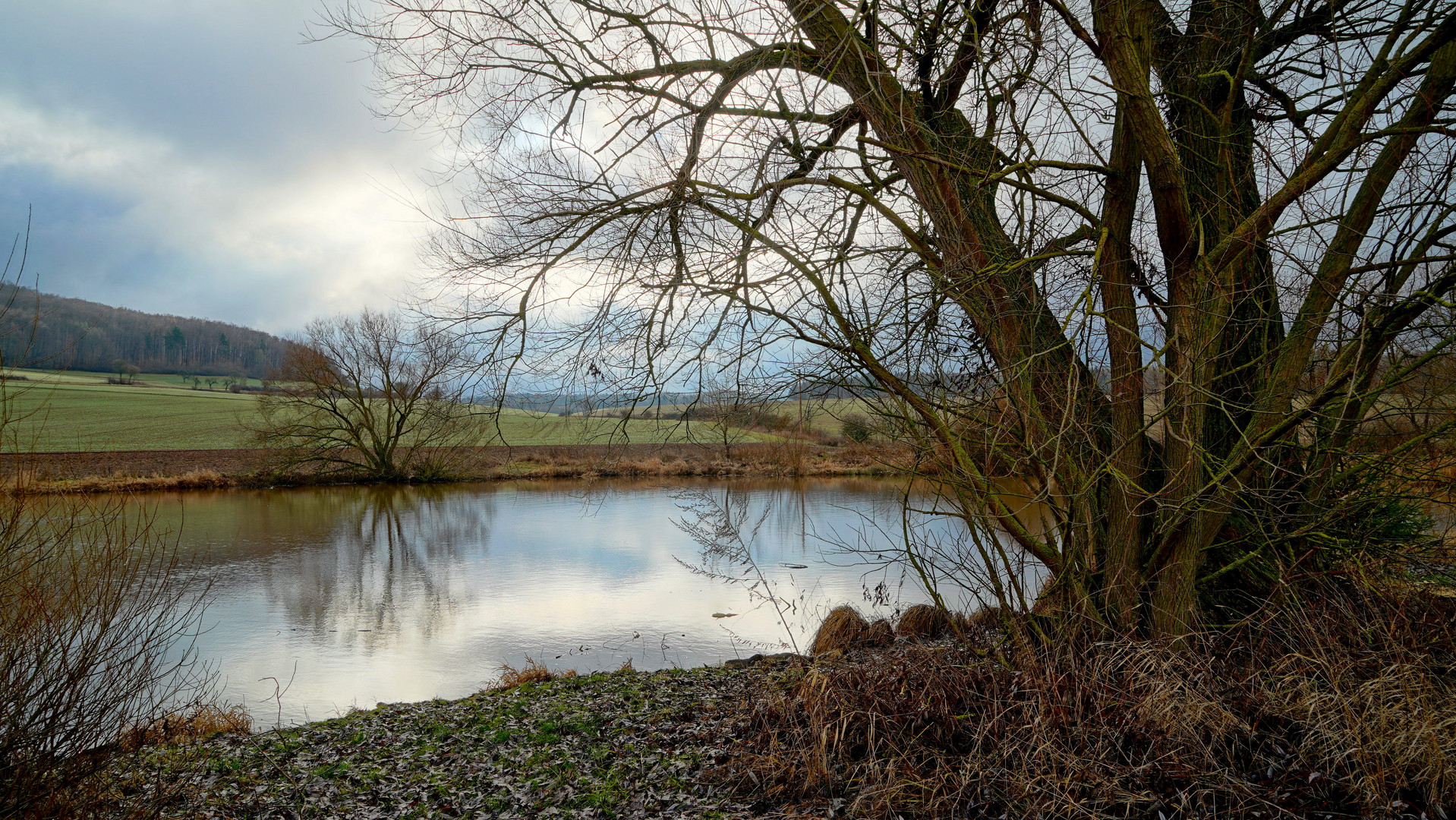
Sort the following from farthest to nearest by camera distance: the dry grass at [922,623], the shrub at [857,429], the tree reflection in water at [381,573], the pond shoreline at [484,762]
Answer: the tree reflection in water at [381,573] < the dry grass at [922,623] < the shrub at [857,429] < the pond shoreline at [484,762]

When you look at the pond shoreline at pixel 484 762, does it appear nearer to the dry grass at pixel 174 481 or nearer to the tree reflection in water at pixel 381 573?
the tree reflection in water at pixel 381 573

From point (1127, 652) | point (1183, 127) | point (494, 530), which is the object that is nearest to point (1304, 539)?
point (1127, 652)

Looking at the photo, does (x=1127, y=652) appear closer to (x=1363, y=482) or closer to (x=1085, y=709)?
(x=1085, y=709)

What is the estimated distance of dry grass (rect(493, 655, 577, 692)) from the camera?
295 inches

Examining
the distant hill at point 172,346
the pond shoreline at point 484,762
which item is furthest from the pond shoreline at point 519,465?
the distant hill at point 172,346

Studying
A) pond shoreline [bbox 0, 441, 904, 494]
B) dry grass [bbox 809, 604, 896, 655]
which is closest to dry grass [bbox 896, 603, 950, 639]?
dry grass [bbox 809, 604, 896, 655]

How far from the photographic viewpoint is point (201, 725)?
20.4 ft

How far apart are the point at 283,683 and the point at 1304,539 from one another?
9.25 metres

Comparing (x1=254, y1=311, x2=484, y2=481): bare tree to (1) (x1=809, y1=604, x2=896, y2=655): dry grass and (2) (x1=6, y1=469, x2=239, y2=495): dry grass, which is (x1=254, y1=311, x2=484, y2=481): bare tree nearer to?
(2) (x1=6, y1=469, x2=239, y2=495): dry grass

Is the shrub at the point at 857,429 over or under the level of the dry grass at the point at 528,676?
over

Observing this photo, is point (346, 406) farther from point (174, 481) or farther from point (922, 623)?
point (922, 623)

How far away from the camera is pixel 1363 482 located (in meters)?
4.73

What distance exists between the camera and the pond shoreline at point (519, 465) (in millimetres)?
22859

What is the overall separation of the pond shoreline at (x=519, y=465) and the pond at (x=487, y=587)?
84.3 inches
